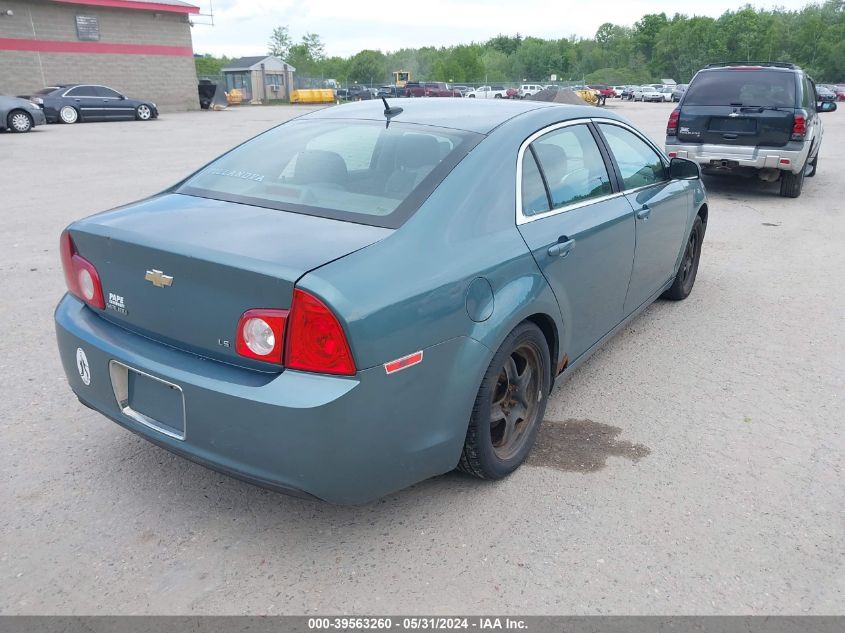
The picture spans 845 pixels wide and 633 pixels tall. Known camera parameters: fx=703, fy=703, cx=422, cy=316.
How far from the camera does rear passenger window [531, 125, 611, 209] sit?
3.39 meters

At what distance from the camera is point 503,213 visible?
296 cm

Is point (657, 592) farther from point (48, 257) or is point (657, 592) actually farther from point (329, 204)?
point (48, 257)

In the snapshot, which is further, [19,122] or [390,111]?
[19,122]

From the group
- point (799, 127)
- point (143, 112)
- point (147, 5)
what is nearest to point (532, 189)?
point (799, 127)

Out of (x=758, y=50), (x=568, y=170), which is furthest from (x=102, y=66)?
(x=758, y=50)

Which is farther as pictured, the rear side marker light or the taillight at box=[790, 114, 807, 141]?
the taillight at box=[790, 114, 807, 141]

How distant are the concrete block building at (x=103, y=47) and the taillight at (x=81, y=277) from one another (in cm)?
3279

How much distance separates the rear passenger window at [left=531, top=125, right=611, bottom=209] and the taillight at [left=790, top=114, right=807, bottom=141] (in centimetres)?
697

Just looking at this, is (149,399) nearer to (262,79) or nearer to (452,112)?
(452,112)

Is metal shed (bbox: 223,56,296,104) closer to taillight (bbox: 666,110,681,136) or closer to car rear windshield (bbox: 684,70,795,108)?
taillight (bbox: 666,110,681,136)

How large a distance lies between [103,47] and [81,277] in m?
35.3

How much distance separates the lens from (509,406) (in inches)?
124

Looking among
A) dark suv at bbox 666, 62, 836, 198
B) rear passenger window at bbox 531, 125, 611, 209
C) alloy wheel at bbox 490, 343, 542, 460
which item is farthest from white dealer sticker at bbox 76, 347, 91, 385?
dark suv at bbox 666, 62, 836, 198

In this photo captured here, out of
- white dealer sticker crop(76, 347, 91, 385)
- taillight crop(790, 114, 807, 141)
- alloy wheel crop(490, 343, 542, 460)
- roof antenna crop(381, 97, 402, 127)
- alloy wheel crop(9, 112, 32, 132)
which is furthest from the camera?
alloy wheel crop(9, 112, 32, 132)
